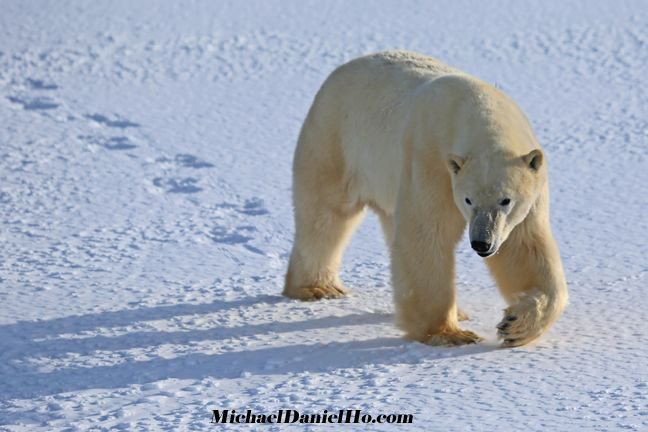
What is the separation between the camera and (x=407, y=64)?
5938 millimetres

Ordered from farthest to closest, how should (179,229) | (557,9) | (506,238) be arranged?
(557,9)
(179,229)
(506,238)

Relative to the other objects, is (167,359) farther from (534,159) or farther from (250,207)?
(250,207)

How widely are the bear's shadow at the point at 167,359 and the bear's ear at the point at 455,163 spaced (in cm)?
80

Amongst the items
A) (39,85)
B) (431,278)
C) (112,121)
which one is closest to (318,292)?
(431,278)

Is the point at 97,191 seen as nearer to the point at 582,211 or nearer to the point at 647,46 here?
the point at 582,211

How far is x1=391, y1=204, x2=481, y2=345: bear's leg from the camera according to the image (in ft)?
16.8

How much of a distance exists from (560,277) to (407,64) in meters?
1.50

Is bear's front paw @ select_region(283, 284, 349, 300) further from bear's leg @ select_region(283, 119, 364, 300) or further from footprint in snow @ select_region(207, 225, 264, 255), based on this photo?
footprint in snow @ select_region(207, 225, 264, 255)

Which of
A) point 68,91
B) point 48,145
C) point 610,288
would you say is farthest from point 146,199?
point 610,288

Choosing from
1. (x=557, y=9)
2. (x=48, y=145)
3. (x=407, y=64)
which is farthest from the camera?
(x=557, y=9)

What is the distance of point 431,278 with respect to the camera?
16.8ft

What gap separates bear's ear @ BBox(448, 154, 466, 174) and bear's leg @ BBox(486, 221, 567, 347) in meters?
0.45

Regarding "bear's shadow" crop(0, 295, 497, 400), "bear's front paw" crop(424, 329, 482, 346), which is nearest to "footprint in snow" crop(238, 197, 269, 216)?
"bear's shadow" crop(0, 295, 497, 400)

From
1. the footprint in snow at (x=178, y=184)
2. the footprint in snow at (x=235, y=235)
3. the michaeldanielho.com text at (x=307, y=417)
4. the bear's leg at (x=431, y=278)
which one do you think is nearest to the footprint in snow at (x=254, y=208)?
the footprint in snow at (x=235, y=235)
